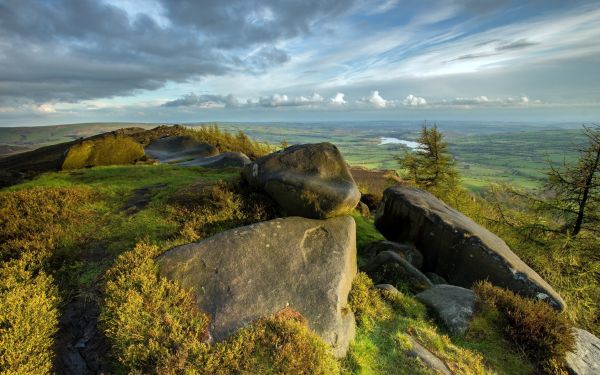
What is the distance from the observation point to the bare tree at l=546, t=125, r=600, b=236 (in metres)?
18.1

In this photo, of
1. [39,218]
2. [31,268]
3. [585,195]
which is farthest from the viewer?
[585,195]

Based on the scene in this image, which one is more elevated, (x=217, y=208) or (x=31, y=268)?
(x=217, y=208)

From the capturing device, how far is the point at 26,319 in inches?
246

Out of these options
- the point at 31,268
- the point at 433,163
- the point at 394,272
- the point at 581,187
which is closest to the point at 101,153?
the point at 31,268

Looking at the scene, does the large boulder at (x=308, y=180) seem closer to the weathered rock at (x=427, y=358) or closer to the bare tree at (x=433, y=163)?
the weathered rock at (x=427, y=358)

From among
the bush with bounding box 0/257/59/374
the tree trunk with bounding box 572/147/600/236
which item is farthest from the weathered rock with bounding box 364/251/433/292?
the tree trunk with bounding box 572/147/600/236

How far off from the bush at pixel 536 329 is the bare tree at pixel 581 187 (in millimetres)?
12029

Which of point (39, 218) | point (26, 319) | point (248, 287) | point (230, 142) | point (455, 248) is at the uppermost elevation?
point (230, 142)

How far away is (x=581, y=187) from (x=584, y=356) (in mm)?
12920

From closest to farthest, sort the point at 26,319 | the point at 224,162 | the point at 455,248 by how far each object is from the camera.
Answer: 1. the point at 26,319
2. the point at 455,248
3. the point at 224,162

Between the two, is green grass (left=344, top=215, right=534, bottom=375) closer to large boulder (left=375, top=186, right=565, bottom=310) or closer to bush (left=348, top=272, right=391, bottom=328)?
bush (left=348, top=272, right=391, bottom=328)

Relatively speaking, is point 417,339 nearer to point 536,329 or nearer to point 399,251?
point 536,329

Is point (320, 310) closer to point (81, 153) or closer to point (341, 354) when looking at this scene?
point (341, 354)

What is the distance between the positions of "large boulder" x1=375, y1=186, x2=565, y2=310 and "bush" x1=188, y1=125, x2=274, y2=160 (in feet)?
66.9
